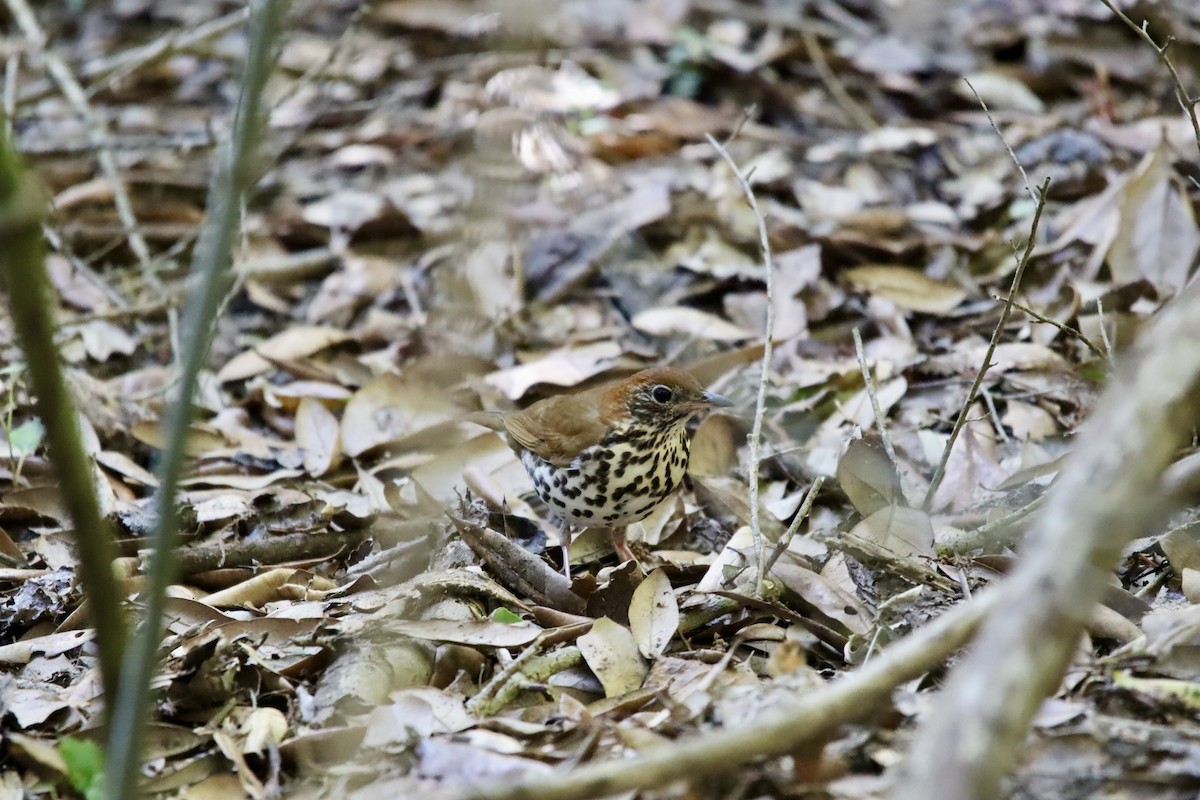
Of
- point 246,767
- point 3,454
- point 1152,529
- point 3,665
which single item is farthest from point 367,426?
point 1152,529

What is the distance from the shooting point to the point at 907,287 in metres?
6.30

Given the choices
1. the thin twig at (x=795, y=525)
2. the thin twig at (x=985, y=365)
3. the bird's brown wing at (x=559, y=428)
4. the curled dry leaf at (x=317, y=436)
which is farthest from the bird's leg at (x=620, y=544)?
the curled dry leaf at (x=317, y=436)

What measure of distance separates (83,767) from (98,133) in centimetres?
542

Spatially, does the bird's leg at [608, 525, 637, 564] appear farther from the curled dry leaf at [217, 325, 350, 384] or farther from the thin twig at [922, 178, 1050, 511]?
the curled dry leaf at [217, 325, 350, 384]

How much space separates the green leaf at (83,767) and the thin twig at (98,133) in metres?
3.94

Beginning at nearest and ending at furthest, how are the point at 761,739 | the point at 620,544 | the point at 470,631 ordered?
the point at 761,739 < the point at 470,631 < the point at 620,544

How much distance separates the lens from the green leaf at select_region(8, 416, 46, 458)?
4.97 metres

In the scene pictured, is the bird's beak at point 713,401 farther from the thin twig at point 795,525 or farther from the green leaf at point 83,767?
the green leaf at point 83,767

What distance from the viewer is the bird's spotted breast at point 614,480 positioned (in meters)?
4.57

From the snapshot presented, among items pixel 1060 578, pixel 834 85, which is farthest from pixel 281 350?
pixel 1060 578

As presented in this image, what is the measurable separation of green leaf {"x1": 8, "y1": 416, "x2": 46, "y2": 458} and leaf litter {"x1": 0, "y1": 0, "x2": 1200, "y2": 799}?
0.03m

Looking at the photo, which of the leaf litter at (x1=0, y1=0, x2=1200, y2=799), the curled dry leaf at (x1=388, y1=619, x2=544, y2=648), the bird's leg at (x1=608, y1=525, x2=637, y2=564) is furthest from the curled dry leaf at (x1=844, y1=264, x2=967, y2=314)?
the curled dry leaf at (x1=388, y1=619, x2=544, y2=648)

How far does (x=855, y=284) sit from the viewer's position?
634 cm

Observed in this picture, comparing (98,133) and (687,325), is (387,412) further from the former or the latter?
(98,133)
